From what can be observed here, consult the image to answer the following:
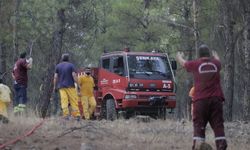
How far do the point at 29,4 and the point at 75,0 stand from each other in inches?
129

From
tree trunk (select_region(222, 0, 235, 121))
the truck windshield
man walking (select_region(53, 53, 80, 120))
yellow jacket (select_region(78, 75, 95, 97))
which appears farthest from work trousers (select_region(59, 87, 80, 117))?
tree trunk (select_region(222, 0, 235, 121))

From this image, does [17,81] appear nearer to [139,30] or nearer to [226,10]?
[226,10]

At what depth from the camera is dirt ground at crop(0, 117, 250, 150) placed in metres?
9.77

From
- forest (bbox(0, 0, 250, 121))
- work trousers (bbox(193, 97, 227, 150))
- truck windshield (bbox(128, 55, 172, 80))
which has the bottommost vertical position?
work trousers (bbox(193, 97, 227, 150))

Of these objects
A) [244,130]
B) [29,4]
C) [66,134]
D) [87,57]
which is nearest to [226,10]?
[244,130]

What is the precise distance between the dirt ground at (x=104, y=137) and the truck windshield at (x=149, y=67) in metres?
4.57

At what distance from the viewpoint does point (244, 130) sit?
13.1 meters

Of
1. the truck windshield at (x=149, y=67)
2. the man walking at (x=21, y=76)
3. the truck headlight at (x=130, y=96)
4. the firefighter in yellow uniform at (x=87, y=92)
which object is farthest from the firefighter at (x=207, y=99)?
the firefighter in yellow uniform at (x=87, y=92)

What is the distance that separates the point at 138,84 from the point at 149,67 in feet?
2.79

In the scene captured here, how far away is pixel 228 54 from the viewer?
1998 centimetres

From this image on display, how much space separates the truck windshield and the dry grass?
4508 mm

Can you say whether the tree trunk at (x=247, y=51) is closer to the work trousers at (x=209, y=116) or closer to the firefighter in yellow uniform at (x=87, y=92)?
the firefighter in yellow uniform at (x=87, y=92)

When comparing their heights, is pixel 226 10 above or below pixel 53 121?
above

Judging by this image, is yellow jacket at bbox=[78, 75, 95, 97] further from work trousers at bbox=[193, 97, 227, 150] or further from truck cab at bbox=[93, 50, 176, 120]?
work trousers at bbox=[193, 97, 227, 150]
